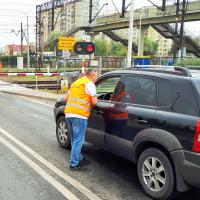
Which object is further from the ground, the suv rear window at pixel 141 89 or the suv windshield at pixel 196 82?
the suv windshield at pixel 196 82

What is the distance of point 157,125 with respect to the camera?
5.11 metres

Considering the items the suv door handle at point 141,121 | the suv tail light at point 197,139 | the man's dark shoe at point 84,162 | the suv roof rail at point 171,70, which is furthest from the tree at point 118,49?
the suv tail light at point 197,139

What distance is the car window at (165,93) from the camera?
513cm

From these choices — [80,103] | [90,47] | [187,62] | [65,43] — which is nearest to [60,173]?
[80,103]

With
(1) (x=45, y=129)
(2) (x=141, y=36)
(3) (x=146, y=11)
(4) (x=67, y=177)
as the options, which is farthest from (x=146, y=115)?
(2) (x=141, y=36)

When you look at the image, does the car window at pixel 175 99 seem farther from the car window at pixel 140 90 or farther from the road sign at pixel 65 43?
the road sign at pixel 65 43

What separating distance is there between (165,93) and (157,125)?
1.49ft

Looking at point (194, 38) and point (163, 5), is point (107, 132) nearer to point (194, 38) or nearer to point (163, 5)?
point (163, 5)

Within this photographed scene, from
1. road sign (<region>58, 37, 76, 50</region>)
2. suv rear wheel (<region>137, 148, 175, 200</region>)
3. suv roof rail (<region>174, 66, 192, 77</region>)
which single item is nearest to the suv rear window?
suv roof rail (<region>174, 66, 192, 77</region>)

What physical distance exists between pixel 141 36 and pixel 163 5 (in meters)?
10.2

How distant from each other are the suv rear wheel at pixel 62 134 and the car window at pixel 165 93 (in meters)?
2.87

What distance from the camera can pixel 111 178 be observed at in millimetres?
6055

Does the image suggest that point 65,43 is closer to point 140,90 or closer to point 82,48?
point 82,48

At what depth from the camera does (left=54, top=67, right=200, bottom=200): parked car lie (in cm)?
470
